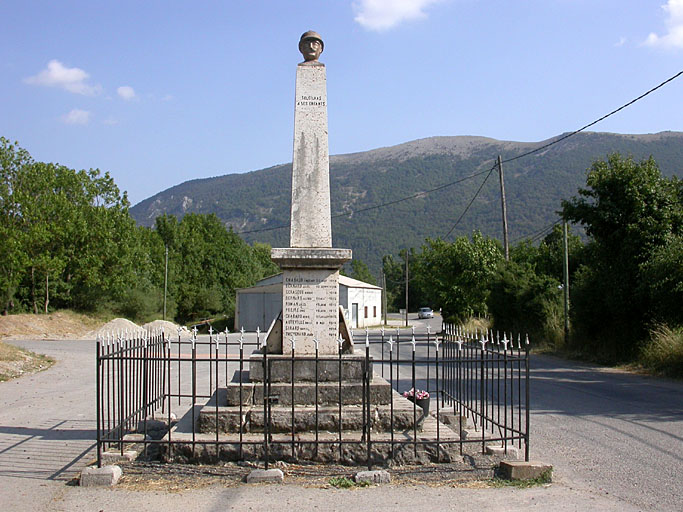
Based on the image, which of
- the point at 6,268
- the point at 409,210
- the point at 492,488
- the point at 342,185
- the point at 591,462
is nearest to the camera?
the point at 492,488

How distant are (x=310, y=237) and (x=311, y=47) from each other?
251cm

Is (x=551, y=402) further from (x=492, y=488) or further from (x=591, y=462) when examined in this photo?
(x=492, y=488)

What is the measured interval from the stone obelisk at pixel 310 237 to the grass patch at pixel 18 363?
9966 millimetres

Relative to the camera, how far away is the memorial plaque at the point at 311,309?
7.46 meters

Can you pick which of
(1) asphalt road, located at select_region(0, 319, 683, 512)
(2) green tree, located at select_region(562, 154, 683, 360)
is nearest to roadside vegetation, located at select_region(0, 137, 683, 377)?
(2) green tree, located at select_region(562, 154, 683, 360)

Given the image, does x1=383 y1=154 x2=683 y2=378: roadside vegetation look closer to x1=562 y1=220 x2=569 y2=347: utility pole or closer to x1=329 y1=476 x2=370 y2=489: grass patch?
x1=562 y1=220 x2=569 y2=347: utility pole

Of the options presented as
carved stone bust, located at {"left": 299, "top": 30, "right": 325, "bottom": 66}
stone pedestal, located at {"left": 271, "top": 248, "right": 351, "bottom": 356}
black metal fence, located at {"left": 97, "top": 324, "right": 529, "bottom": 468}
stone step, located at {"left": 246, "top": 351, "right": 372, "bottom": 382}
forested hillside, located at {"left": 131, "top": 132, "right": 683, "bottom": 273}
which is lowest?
black metal fence, located at {"left": 97, "top": 324, "right": 529, "bottom": 468}

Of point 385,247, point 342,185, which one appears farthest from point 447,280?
point 342,185

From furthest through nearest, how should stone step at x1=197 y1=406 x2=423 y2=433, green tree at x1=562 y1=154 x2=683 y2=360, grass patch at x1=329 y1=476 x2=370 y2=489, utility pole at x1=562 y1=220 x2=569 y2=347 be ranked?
1. utility pole at x1=562 y1=220 x2=569 y2=347
2. green tree at x1=562 y1=154 x2=683 y2=360
3. stone step at x1=197 y1=406 x2=423 y2=433
4. grass patch at x1=329 y1=476 x2=370 y2=489

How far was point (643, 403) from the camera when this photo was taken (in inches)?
437

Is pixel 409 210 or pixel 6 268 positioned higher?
pixel 409 210

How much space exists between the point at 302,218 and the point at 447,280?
1113 inches

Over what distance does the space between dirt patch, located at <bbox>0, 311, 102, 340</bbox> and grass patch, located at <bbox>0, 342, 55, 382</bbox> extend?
1347 cm

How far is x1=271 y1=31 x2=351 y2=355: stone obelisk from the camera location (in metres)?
7.41
